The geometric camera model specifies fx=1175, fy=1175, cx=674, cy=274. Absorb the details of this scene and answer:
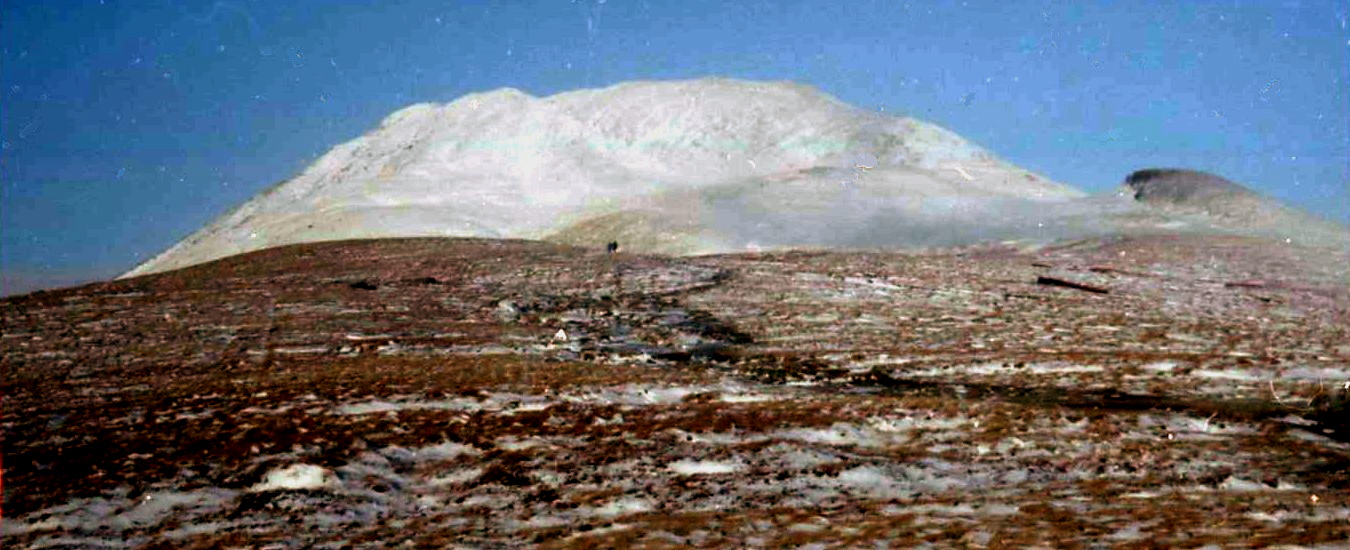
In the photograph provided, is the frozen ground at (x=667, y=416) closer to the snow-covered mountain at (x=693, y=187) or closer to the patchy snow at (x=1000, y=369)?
the patchy snow at (x=1000, y=369)

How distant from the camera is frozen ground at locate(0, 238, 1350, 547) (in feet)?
10.9

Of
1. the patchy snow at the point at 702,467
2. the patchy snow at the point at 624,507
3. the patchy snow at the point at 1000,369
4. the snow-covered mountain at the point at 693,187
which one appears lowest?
the patchy snow at the point at 624,507

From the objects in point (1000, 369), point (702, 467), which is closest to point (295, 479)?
point (702, 467)

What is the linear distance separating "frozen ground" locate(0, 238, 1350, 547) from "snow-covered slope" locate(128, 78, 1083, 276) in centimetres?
1225

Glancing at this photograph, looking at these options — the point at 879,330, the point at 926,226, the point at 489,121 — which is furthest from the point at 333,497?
the point at 489,121

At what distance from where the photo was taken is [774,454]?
4125 millimetres

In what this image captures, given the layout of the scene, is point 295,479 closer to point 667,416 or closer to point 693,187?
point 667,416

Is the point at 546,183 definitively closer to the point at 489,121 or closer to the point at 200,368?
the point at 489,121

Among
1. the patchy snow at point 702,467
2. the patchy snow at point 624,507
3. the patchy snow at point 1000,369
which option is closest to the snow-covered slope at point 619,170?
the patchy snow at point 1000,369

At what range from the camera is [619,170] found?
104ft

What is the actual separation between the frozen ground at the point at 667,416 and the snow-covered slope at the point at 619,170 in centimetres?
1225

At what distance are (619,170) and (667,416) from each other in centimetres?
2722

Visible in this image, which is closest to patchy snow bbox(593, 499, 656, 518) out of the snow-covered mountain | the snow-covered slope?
the snow-covered mountain

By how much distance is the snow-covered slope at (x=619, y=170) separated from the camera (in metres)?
24.9
